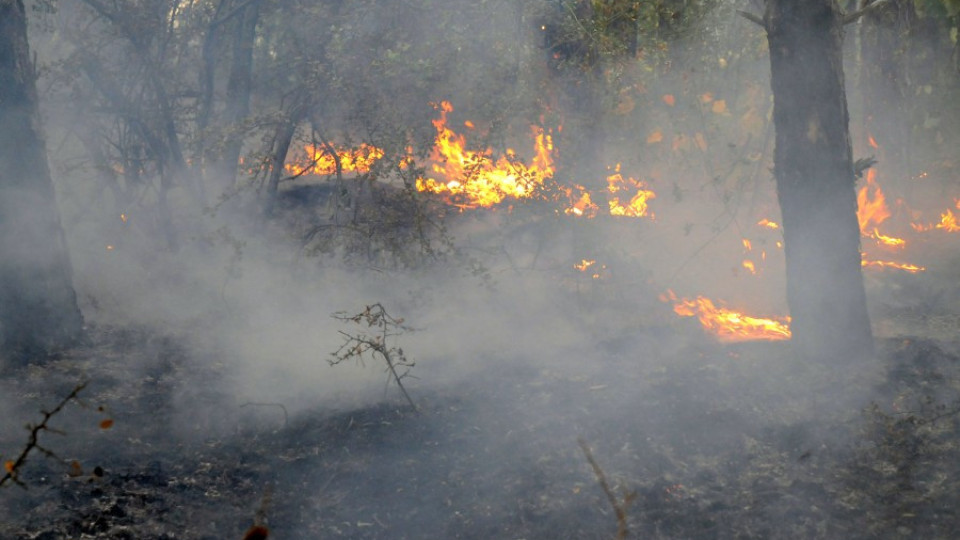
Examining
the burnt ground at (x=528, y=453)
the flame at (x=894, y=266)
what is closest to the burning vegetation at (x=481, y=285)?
the burnt ground at (x=528, y=453)

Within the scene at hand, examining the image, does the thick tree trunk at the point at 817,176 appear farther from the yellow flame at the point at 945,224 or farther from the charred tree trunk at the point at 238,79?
the charred tree trunk at the point at 238,79

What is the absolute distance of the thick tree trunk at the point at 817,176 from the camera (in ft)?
26.3

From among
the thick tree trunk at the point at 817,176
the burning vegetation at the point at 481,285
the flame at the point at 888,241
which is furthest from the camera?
the flame at the point at 888,241

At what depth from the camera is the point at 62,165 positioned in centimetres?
1261

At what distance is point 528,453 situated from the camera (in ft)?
23.1

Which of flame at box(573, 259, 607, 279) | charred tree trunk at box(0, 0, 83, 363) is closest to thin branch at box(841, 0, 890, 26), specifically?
flame at box(573, 259, 607, 279)

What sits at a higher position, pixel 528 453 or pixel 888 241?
pixel 888 241

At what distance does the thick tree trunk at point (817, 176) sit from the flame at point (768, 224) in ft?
13.4

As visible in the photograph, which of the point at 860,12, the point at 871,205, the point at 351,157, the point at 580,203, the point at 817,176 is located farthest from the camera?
the point at 871,205

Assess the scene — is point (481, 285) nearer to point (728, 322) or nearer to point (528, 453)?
point (728, 322)

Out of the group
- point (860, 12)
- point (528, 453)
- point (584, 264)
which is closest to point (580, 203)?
point (584, 264)

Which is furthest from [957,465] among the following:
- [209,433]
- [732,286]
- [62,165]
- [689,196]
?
[62,165]

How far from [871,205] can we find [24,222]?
40.7 ft

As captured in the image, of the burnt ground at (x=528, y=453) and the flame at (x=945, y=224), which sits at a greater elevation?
the flame at (x=945, y=224)
